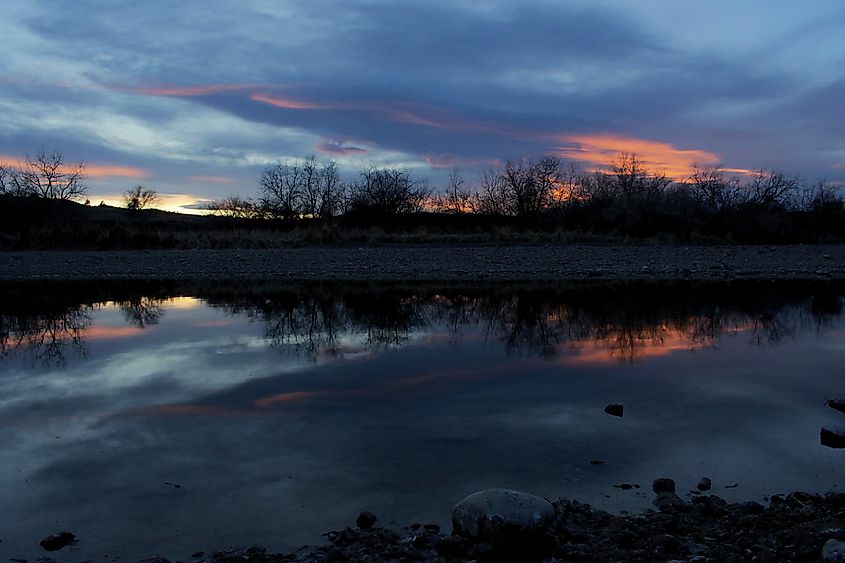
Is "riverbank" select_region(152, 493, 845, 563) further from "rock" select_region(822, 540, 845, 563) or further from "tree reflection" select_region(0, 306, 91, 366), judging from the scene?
"tree reflection" select_region(0, 306, 91, 366)

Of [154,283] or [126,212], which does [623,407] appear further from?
[126,212]

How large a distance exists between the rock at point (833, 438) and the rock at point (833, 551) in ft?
6.72

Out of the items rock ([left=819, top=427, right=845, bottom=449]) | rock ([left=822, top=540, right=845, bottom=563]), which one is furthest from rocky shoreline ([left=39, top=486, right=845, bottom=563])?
rock ([left=819, top=427, right=845, bottom=449])

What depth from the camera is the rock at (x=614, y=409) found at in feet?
19.7

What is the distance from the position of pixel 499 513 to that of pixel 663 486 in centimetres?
131

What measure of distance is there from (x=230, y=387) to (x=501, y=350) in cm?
361

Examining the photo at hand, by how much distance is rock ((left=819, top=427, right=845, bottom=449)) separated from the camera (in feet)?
17.0

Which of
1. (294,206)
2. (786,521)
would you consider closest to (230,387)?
(786,521)

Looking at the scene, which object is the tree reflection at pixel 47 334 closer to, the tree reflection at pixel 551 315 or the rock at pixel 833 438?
the tree reflection at pixel 551 315

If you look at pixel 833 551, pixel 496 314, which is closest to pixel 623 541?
pixel 833 551

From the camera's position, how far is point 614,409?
6.03 metres

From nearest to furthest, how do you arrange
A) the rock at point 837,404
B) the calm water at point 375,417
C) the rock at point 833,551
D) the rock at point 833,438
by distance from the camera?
the rock at point 833,551
the calm water at point 375,417
the rock at point 833,438
the rock at point 837,404

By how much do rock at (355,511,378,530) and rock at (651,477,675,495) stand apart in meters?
1.78

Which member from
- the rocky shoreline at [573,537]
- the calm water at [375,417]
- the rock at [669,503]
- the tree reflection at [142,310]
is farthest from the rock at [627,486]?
the tree reflection at [142,310]
